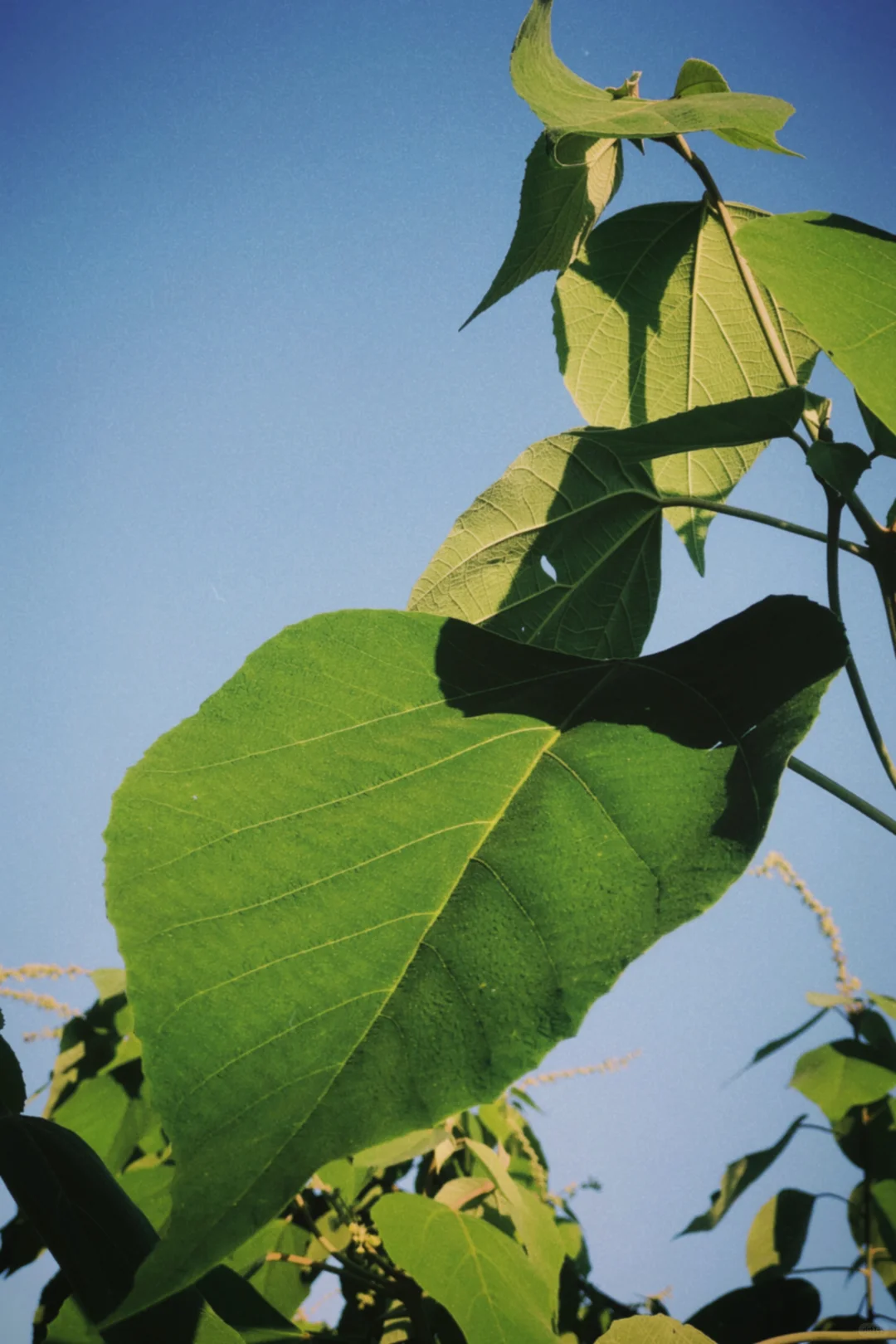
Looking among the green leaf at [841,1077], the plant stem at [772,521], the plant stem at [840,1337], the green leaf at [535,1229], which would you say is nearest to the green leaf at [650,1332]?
the plant stem at [840,1337]

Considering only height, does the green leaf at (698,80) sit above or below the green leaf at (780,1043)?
above

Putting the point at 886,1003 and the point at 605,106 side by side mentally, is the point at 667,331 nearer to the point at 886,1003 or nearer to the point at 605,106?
the point at 605,106

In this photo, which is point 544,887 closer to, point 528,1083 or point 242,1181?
point 242,1181

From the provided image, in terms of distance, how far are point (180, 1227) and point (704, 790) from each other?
0.84 feet

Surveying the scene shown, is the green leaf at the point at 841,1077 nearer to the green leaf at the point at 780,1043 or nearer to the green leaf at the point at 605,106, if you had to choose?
the green leaf at the point at 780,1043

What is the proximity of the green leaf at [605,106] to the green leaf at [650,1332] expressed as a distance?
69 cm

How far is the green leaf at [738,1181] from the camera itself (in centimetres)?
129

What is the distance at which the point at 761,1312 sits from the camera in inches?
36.4

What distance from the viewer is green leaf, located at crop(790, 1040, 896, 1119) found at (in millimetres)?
1128

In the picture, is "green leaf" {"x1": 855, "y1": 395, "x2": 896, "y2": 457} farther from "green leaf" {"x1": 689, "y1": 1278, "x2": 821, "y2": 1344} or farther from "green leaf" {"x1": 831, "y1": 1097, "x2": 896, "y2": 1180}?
"green leaf" {"x1": 831, "y1": 1097, "x2": 896, "y2": 1180}

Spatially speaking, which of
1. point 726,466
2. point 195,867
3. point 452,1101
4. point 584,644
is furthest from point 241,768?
point 726,466

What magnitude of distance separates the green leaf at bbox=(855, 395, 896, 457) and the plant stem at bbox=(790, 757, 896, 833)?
0.18 m

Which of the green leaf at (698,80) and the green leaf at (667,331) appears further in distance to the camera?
the green leaf at (667,331)

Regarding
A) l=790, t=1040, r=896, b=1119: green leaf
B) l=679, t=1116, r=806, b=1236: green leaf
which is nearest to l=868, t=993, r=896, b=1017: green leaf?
l=790, t=1040, r=896, b=1119: green leaf
